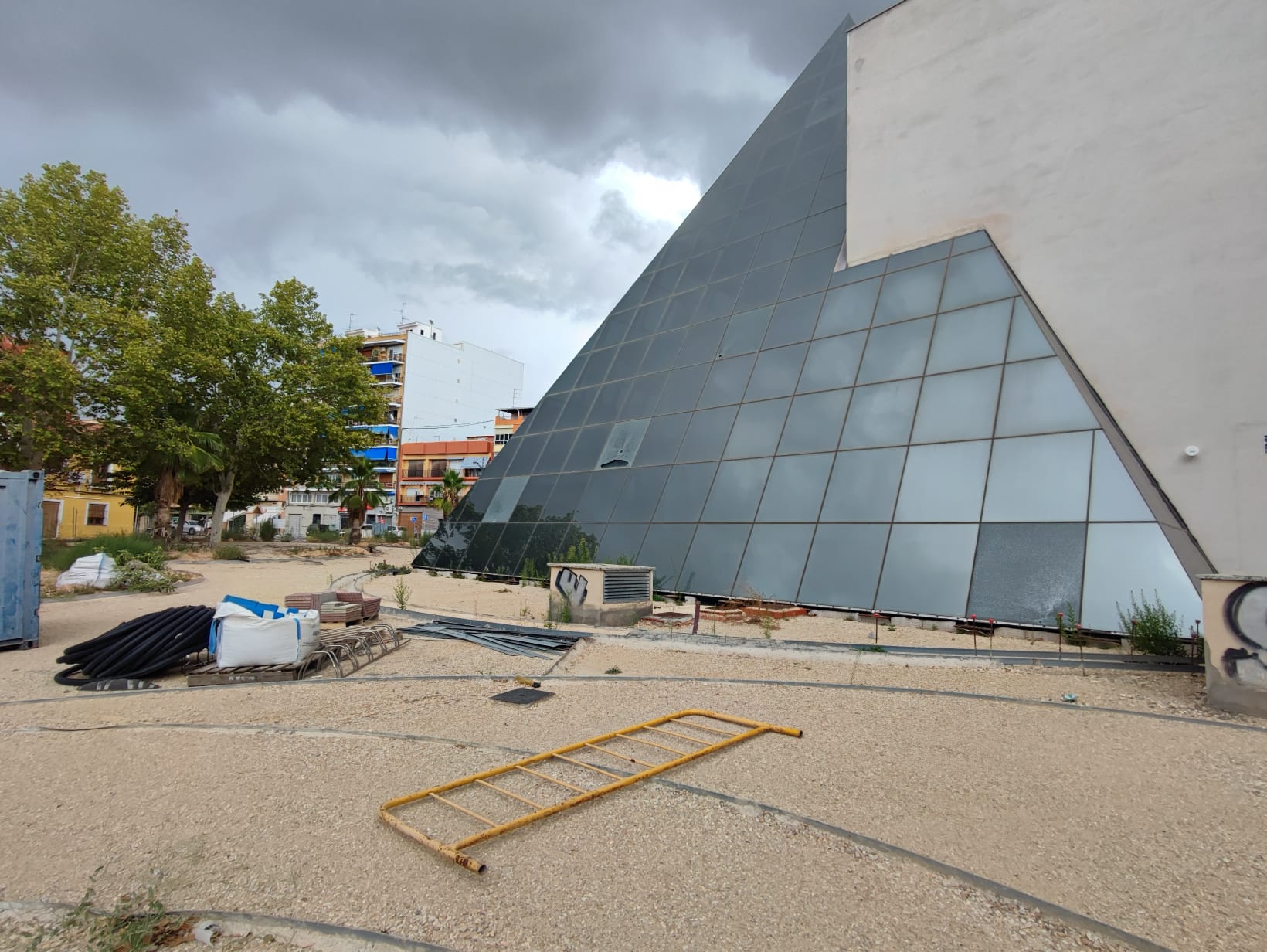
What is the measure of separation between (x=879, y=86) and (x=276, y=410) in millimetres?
29165

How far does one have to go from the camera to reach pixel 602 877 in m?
3.05

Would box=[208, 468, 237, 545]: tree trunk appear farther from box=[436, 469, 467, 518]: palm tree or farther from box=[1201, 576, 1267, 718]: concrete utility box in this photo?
box=[1201, 576, 1267, 718]: concrete utility box

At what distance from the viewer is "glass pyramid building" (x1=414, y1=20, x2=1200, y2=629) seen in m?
8.65

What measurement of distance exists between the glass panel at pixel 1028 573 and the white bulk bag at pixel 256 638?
865 cm

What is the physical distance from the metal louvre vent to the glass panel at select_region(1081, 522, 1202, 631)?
6311 mm

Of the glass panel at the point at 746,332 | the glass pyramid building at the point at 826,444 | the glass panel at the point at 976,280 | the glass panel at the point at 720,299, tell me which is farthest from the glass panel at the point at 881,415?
the glass panel at the point at 720,299

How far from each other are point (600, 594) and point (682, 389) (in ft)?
21.8

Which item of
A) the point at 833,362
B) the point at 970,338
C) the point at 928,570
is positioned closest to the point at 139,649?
the point at 928,570

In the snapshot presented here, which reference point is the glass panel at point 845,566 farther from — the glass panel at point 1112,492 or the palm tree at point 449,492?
the palm tree at point 449,492

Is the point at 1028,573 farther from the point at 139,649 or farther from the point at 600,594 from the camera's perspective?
the point at 139,649

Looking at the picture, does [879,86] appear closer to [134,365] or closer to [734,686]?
[734,686]

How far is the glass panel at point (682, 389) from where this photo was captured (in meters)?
14.9

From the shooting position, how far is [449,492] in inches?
1939

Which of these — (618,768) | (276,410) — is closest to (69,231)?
(276,410)
